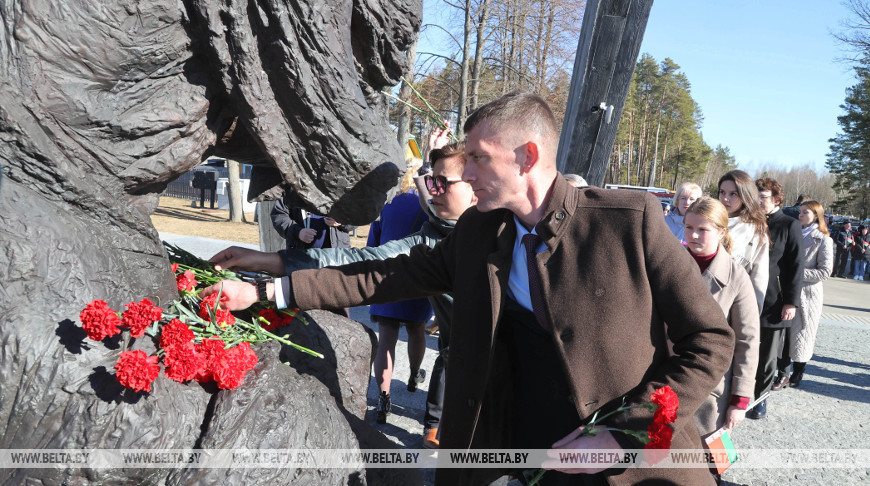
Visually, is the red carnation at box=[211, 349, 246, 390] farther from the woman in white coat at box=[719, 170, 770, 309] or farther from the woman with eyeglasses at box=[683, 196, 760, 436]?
the woman in white coat at box=[719, 170, 770, 309]

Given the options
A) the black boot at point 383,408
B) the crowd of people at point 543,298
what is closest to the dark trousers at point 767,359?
the black boot at point 383,408

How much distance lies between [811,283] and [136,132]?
21.3 ft

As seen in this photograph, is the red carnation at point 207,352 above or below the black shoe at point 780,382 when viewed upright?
above

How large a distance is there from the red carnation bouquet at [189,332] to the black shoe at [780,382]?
18.5 feet

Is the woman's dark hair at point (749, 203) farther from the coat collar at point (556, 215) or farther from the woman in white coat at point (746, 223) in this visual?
the coat collar at point (556, 215)

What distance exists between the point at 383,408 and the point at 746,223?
120 inches

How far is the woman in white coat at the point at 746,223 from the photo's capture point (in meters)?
4.43

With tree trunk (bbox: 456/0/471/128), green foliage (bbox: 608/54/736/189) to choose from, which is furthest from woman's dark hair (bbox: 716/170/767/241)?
green foliage (bbox: 608/54/736/189)

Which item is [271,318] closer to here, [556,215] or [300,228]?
[556,215]

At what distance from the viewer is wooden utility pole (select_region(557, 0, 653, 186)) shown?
14.2 feet

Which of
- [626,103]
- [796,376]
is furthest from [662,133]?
[796,376]

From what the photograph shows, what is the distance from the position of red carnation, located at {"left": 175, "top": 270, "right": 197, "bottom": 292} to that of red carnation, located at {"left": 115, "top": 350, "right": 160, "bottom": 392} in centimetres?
56

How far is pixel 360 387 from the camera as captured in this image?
2705 mm

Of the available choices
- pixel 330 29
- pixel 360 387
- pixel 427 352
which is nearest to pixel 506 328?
pixel 360 387
